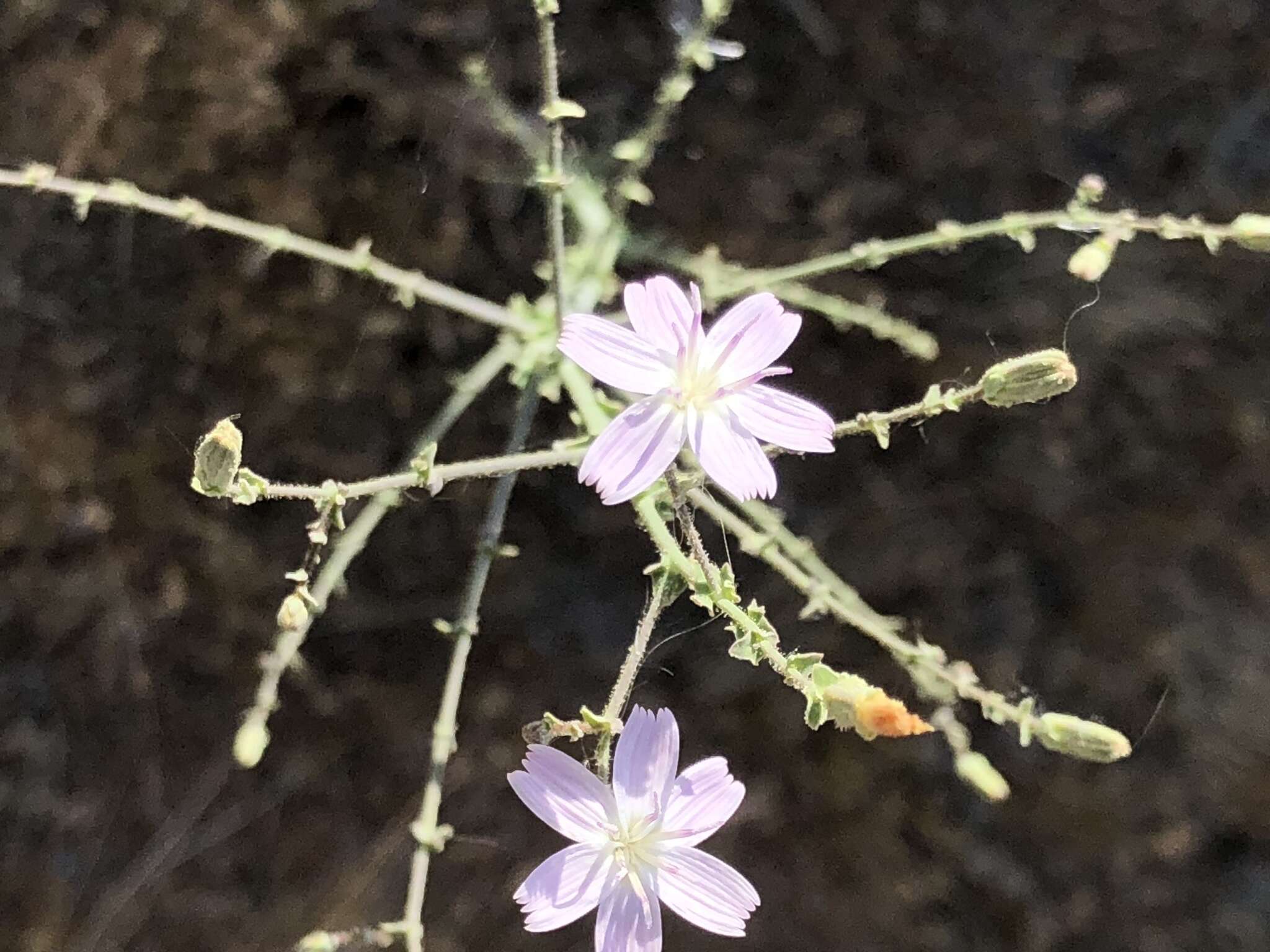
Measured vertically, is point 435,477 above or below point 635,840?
above

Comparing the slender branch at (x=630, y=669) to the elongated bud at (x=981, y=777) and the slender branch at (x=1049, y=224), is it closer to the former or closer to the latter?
the elongated bud at (x=981, y=777)

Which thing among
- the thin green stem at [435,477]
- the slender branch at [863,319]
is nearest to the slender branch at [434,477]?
the thin green stem at [435,477]

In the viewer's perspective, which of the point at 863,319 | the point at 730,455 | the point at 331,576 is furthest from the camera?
the point at 863,319

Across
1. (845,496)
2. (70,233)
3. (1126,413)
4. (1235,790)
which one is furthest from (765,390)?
(1235,790)

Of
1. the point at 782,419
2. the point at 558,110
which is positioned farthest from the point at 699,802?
the point at 558,110

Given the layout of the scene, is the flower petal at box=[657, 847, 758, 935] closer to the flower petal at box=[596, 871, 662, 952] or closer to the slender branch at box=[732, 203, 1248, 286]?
the flower petal at box=[596, 871, 662, 952]

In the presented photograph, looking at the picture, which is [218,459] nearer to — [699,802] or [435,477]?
[435,477]
